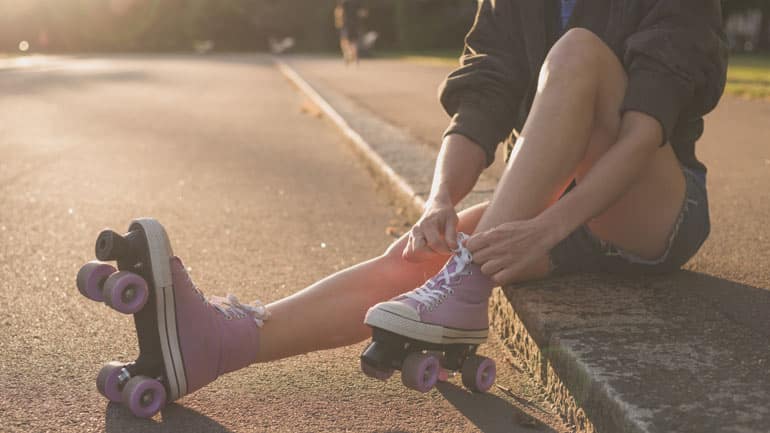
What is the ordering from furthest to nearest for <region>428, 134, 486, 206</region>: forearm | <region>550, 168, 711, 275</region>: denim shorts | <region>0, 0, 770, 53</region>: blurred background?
<region>0, 0, 770, 53</region>: blurred background < <region>428, 134, 486, 206</region>: forearm < <region>550, 168, 711, 275</region>: denim shorts

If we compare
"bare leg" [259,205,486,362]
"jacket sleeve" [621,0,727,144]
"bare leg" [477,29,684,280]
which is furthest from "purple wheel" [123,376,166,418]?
"jacket sleeve" [621,0,727,144]

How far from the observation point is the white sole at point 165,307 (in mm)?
2186

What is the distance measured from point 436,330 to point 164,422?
639 millimetres

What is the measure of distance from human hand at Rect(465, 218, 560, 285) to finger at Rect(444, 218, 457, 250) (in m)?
0.09

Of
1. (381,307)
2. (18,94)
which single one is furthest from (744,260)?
(18,94)

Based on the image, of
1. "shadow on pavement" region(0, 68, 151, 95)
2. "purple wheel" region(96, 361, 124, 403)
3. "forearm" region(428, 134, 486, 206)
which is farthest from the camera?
"shadow on pavement" region(0, 68, 151, 95)

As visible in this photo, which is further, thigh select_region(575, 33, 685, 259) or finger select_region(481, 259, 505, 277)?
thigh select_region(575, 33, 685, 259)

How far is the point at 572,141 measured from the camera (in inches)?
93.7

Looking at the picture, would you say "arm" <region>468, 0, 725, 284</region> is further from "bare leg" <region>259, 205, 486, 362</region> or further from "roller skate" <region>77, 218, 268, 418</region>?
"roller skate" <region>77, 218, 268, 418</region>

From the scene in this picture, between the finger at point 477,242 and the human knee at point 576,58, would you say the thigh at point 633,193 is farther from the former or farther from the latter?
the finger at point 477,242

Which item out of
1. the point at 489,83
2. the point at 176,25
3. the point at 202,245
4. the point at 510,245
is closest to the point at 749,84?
the point at 202,245

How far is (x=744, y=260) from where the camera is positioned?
318cm

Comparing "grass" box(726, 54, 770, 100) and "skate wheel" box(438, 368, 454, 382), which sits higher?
"skate wheel" box(438, 368, 454, 382)

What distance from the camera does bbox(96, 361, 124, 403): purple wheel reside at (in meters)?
2.23
